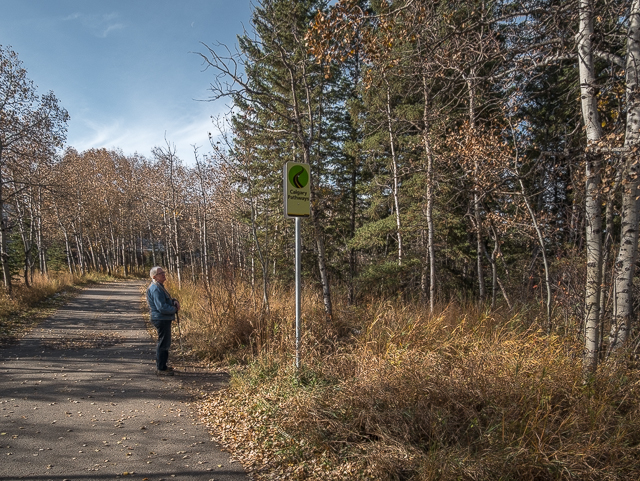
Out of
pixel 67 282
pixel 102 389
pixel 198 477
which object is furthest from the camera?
pixel 67 282

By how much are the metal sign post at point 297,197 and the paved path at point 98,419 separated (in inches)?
68.4

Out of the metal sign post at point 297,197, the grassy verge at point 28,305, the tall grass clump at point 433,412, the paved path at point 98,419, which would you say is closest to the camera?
the tall grass clump at point 433,412

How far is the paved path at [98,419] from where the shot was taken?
362 cm

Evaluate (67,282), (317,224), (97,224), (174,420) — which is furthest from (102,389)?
(97,224)

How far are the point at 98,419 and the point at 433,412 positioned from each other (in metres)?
3.87

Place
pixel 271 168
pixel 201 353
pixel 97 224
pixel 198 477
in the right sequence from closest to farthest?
pixel 198 477 < pixel 201 353 < pixel 271 168 < pixel 97 224

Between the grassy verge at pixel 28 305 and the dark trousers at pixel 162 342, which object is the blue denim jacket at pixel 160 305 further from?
the grassy verge at pixel 28 305

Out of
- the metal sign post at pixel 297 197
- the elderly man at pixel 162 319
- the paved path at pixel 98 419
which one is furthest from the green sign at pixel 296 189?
the paved path at pixel 98 419

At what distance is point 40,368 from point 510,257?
46.5 ft

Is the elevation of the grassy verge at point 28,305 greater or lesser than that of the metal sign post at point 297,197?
lesser

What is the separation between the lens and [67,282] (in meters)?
21.6

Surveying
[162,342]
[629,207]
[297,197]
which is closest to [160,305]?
[162,342]

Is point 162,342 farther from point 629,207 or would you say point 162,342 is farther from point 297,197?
point 629,207

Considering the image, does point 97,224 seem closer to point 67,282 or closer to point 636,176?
point 67,282
